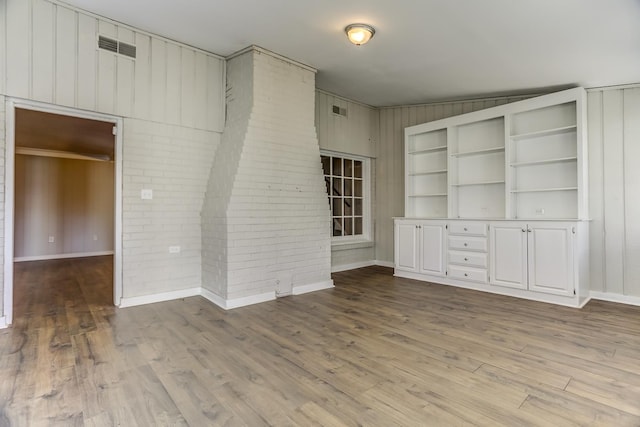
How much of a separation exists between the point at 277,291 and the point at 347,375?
2.10 meters

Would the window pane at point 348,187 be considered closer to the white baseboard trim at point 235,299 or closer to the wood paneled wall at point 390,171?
the wood paneled wall at point 390,171

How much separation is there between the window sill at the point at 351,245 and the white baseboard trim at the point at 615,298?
11.0 ft

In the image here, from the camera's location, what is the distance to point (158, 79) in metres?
3.86

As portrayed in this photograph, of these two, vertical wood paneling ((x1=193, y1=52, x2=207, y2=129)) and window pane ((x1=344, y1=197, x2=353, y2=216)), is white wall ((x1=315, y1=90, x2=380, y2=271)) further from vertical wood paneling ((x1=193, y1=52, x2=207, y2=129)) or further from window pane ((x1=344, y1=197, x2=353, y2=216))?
vertical wood paneling ((x1=193, y1=52, x2=207, y2=129))

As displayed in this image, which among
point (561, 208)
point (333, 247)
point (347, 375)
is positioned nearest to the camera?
point (347, 375)

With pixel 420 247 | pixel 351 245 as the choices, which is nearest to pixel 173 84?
pixel 351 245

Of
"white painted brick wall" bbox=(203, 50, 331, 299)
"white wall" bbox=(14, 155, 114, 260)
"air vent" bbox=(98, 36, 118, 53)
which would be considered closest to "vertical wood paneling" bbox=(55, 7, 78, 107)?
"air vent" bbox=(98, 36, 118, 53)

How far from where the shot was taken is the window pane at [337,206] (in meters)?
6.05

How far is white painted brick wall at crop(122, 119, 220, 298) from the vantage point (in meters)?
3.72

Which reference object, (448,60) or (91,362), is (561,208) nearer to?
(448,60)

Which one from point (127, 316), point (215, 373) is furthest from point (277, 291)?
point (215, 373)

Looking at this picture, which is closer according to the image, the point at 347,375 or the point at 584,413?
the point at 584,413

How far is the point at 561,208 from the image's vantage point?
14.4ft

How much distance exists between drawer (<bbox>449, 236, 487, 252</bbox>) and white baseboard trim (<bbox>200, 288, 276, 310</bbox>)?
263 cm
